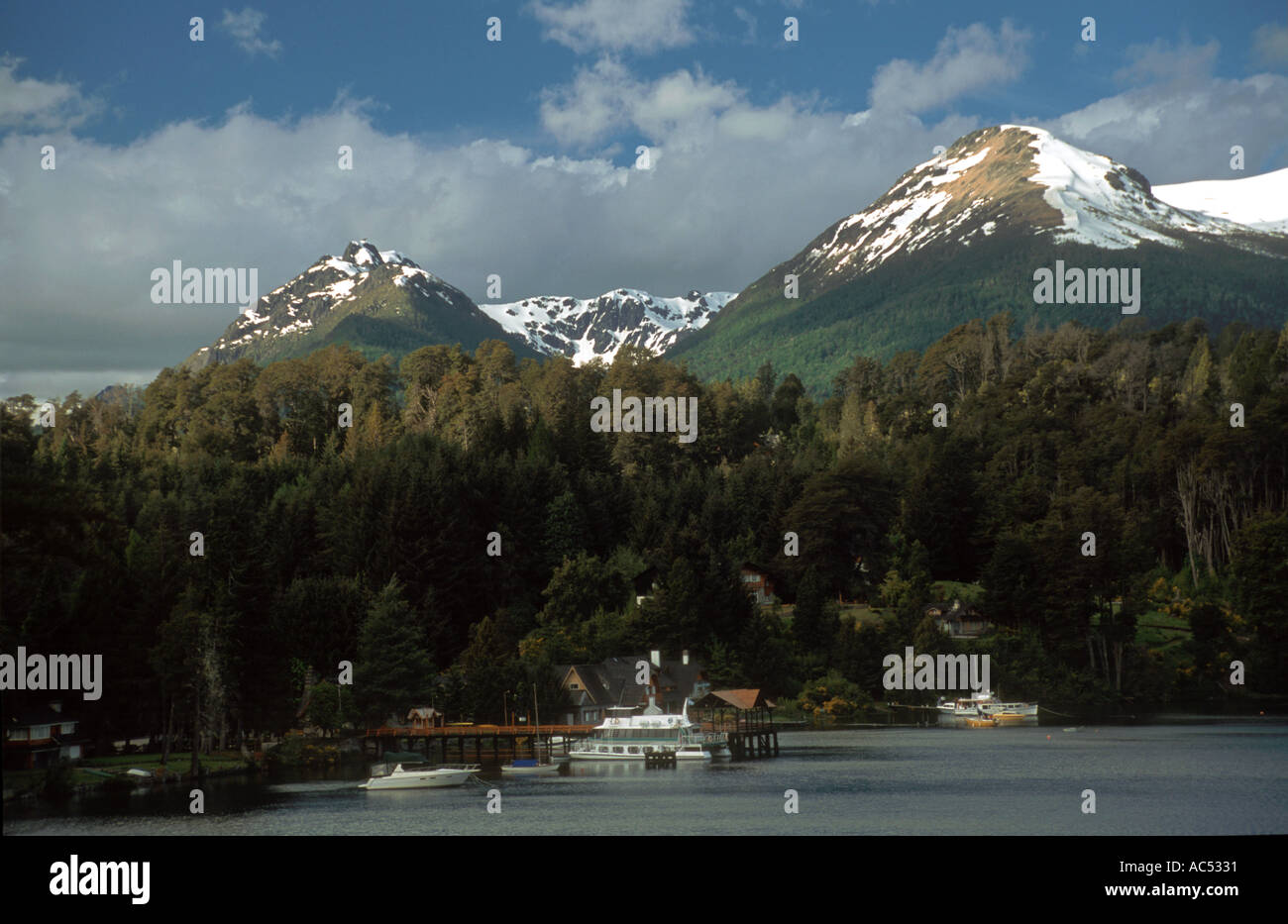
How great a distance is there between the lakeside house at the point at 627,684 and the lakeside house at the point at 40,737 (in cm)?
2656

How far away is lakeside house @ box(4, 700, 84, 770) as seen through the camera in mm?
51844

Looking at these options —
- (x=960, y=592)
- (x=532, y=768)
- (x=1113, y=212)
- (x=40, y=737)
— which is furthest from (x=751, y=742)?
(x=1113, y=212)

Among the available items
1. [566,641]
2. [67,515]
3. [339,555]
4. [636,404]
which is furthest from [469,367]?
[67,515]

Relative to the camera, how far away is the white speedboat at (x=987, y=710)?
78.2 m

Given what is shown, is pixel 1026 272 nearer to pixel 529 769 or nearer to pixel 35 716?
pixel 529 769

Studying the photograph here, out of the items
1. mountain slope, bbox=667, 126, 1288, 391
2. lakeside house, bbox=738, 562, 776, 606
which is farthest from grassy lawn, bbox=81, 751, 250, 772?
mountain slope, bbox=667, 126, 1288, 391

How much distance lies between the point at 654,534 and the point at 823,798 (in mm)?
45110

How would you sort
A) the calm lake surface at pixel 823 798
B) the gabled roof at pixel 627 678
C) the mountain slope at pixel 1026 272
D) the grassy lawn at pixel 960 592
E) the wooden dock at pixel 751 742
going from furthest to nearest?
the mountain slope at pixel 1026 272
the grassy lawn at pixel 960 592
the gabled roof at pixel 627 678
the wooden dock at pixel 751 742
the calm lake surface at pixel 823 798

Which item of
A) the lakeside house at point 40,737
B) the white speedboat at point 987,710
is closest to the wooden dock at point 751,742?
the white speedboat at point 987,710

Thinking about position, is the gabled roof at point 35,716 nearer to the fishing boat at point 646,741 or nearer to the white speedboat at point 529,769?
the white speedboat at point 529,769

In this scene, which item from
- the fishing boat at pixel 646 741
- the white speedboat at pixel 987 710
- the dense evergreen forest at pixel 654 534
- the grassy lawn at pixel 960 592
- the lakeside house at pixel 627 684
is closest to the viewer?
the dense evergreen forest at pixel 654 534
